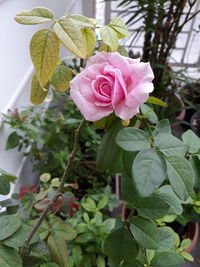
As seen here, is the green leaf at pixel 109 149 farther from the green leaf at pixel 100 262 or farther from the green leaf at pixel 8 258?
the green leaf at pixel 100 262

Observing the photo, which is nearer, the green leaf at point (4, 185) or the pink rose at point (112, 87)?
the pink rose at point (112, 87)

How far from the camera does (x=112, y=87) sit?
338 mm

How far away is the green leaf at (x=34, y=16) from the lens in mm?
335

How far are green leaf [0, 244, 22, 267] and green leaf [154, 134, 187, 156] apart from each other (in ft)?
0.91

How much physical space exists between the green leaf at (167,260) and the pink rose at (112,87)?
279mm

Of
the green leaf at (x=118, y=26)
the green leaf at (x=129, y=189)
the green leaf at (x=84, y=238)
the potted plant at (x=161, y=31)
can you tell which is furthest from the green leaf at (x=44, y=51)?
the potted plant at (x=161, y=31)

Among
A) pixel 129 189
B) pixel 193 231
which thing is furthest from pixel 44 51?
pixel 193 231

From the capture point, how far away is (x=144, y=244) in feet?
1.40

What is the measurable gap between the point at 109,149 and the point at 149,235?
0.16 m

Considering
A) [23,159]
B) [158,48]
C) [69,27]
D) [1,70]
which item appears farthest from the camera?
[158,48]

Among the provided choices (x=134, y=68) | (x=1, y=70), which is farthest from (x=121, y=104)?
(x=1, y=70)

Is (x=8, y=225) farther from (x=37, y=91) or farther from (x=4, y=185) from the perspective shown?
(x=37, y=91)

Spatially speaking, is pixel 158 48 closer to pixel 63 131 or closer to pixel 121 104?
pixel 63 131

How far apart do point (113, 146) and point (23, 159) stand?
843 mm
